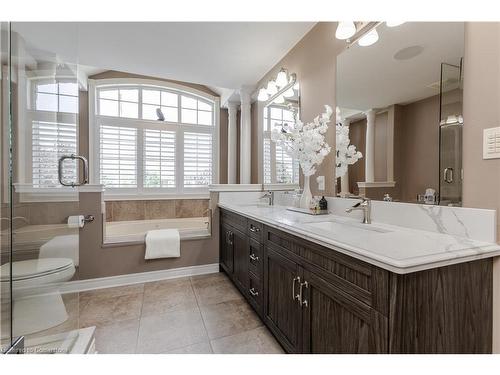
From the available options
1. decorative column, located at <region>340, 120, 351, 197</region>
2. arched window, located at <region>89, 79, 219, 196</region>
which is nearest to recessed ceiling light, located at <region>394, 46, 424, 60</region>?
decorative column, located at <region>340, 120, 351, 197</region>

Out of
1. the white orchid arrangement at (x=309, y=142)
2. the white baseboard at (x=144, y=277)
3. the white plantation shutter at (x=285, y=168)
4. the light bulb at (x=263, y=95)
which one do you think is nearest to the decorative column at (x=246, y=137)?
the light bulb at (x=263, y=95)

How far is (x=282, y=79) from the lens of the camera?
257cm

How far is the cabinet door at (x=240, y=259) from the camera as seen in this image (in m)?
1.99

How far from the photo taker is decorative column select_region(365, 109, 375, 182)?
1.55 meters

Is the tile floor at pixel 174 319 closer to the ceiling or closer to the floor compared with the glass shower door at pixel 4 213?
closer to the floor

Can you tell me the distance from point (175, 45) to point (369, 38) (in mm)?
1804

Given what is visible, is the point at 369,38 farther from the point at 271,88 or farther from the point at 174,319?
the point at 174,319

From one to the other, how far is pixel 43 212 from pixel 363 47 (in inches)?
101

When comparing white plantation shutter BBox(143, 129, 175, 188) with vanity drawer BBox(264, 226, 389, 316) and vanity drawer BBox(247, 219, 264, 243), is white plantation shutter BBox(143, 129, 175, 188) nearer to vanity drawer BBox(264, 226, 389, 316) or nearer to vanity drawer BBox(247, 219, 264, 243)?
vanity drawer BBox(247, 219, 264, 243)

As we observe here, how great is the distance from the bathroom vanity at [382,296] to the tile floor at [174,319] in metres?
0.42

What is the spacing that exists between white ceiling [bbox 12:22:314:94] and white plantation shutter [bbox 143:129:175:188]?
1203mm

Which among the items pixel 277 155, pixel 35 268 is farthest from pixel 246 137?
pixel 35 268

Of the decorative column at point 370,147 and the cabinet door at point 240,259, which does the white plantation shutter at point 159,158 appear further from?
the decorative column at point 370,147
